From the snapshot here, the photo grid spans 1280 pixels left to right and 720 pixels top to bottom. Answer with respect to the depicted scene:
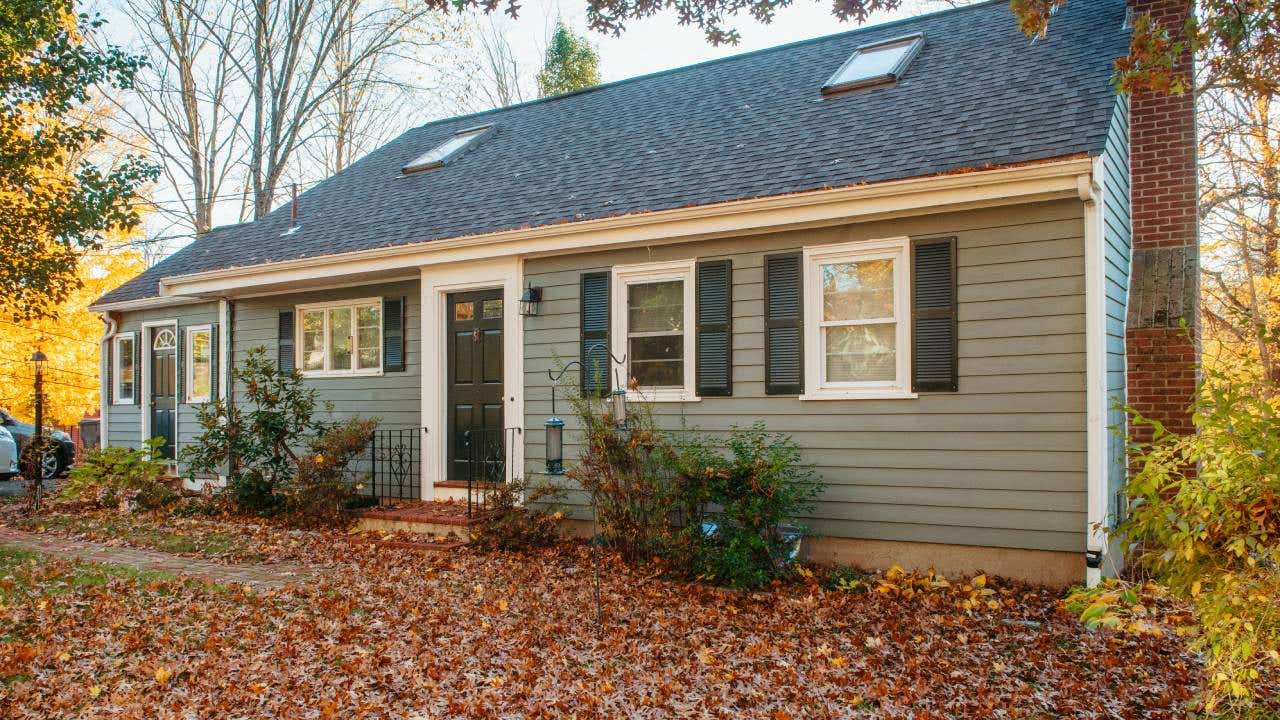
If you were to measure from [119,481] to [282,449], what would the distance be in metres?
2.28

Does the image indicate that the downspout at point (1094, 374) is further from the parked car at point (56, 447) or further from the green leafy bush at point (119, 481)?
the parked car at point (56, 447)

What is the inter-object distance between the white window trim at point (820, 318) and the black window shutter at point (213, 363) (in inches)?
336

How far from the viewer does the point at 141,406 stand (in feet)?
42.7

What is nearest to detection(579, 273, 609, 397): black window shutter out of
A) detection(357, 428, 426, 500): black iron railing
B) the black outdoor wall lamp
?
the black outdoor wall lamp

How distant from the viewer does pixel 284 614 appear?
5.54 meters

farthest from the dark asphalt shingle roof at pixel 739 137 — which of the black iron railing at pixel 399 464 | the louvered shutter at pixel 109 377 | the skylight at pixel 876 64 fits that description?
the black iron railing at pixel 399 464

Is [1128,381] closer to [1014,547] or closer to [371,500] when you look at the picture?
[1014,547]

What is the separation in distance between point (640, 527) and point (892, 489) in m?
2.00

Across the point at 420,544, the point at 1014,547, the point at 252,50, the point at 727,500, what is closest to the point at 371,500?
the point at 420,544

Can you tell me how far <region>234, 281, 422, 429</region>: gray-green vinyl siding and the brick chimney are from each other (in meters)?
7.17

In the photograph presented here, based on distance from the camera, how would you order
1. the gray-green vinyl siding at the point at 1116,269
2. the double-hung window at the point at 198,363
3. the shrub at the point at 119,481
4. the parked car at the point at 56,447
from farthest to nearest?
the parked car at the point at 56,447 < the double-hung window at the point at 198,363 < the shrub at the point at 119,481 < the gray-green vinyl siding at the point at 1116,269

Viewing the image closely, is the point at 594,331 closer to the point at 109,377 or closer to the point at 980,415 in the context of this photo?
the point at 980,415

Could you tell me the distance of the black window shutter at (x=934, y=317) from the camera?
21.1 feet

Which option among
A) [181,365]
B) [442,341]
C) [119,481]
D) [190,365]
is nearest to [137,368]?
[181,365]
